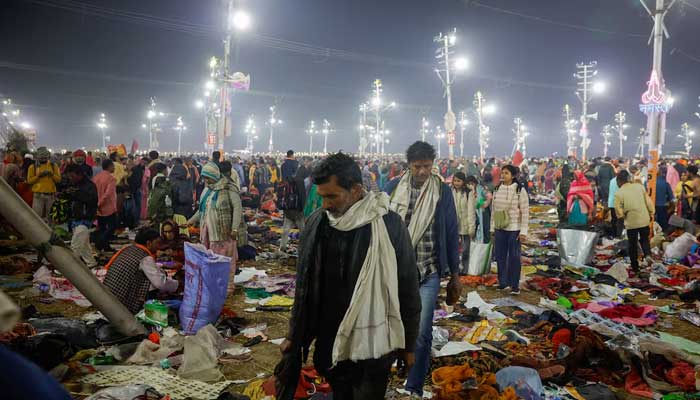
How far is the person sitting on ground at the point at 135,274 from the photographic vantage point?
542cm

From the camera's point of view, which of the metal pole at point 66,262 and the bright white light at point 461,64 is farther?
the bright white light at point 461,64

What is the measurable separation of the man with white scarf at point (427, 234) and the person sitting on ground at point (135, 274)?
10.6 feet

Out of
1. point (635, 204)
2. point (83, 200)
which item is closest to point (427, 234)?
point (635, 204)

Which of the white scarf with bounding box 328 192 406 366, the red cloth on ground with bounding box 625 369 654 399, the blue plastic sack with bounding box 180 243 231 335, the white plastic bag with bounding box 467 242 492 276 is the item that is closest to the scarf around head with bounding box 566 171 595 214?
the white plastic bag with bounding box 467 242 492 276

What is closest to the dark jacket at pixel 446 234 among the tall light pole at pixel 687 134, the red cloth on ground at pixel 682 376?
the red cloth on ground at pixel 682 376

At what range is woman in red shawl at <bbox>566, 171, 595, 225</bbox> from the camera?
31.1ft

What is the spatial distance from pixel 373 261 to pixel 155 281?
4.10m

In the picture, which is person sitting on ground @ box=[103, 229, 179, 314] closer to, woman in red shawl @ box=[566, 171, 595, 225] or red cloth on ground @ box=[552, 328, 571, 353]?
red cloth on ground @ box=[552, 328, 571, 353]

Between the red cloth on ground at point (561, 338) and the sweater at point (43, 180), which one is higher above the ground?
the sweater at point (43, 180)

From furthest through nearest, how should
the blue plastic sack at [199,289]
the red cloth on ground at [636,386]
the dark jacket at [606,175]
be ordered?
1. the dark jacket at [606,175]
2. the blue plastic sack at [199,289]
3. the red cloth on ground at [636,386]

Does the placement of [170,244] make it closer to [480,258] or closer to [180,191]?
[180,191]

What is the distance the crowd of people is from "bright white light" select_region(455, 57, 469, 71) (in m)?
18.4

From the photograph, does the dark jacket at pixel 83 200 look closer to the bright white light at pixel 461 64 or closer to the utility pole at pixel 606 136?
the bright white light at pixel 461 64

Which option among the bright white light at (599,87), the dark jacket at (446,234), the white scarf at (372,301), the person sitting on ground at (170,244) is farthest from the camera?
the bright white light at (599,87)
